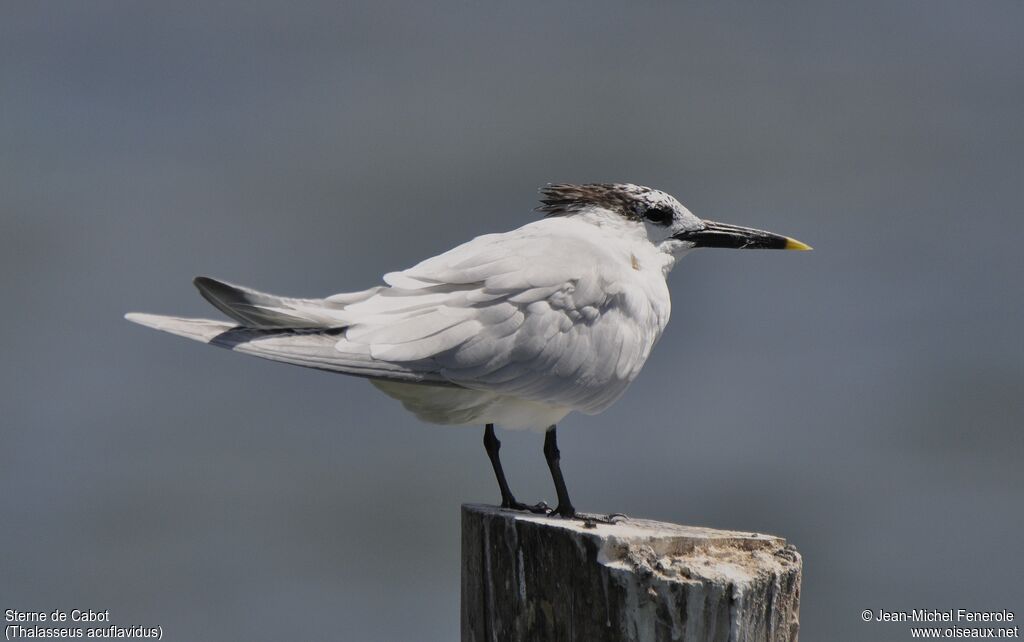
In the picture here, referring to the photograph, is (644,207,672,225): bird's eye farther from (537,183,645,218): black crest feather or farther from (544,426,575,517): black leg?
(544,426,575,517): black leg

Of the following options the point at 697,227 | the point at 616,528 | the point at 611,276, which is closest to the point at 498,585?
the point at 616,528

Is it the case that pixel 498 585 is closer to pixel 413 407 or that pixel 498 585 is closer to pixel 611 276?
pixel 413 407

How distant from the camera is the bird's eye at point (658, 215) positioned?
5.74m

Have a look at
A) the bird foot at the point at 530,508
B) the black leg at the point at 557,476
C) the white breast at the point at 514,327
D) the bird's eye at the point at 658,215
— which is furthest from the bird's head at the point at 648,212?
the bird foot at the point at 530,508

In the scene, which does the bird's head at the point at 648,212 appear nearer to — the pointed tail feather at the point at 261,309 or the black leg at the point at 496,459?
the black leg at the point at 496,459

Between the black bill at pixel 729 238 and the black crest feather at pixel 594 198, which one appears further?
the black bill at pixel 729 238

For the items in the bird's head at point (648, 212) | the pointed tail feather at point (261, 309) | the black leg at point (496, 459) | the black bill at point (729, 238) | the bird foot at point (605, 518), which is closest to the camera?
the pointed tail feather at point (261, 309)

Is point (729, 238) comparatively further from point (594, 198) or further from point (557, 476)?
point (557, 476)

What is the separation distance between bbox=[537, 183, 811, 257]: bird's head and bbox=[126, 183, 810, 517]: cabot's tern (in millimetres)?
183

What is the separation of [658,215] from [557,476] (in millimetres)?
1499

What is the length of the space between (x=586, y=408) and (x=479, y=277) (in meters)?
0.80

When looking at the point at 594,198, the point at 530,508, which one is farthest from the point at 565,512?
the point at 594,198

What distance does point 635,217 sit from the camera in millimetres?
5730

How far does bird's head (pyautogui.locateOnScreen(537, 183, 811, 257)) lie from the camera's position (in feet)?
18.7
